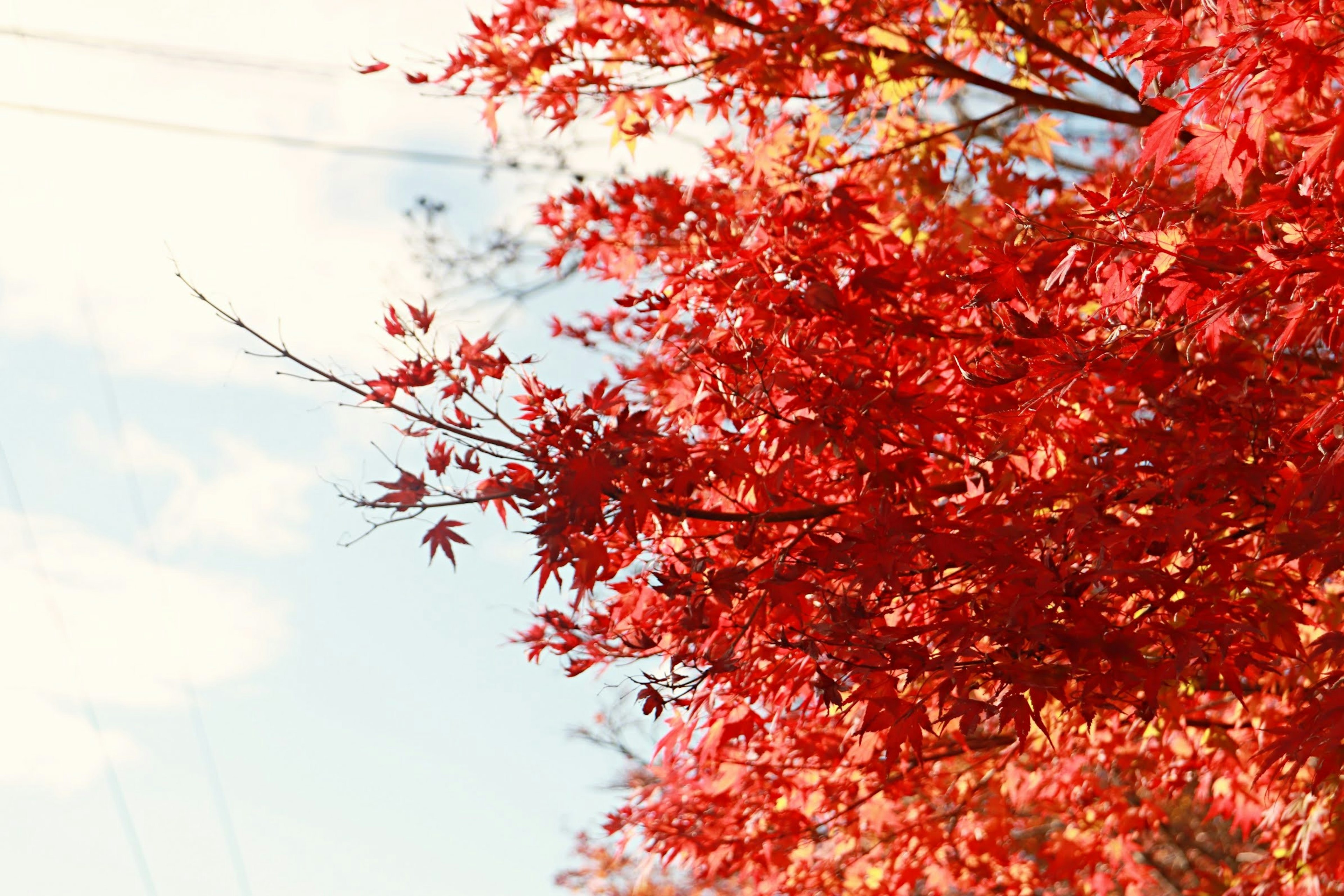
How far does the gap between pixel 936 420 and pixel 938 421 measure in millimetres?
10

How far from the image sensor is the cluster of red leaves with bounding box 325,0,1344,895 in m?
2.54

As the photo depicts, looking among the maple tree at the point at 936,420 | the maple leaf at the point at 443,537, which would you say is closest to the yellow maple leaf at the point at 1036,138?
the maple tree at the point at 936,420

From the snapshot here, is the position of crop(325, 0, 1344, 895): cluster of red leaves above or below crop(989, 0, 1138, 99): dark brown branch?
below

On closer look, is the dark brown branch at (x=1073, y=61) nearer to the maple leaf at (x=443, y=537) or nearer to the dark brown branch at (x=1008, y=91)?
the dark brown branch at (x=1008, y=91)

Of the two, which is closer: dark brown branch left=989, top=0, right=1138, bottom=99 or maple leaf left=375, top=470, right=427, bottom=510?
maple leaf left=375, top=470, right=427, bottom=510

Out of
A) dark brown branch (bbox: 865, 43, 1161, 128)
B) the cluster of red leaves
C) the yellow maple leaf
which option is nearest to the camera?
the cluster of red leaves

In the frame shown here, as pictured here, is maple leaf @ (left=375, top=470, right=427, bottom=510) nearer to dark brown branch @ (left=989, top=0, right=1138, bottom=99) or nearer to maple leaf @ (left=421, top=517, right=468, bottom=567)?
maple leaf @ (left=421, top=517, right=468, bottom=567)

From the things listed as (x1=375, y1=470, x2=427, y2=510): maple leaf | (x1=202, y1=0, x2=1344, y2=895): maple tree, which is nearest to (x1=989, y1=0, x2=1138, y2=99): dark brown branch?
(x1=202, y1=0, x2=1344, y2=895): maple tree

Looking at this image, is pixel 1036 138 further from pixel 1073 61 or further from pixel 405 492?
pixel 405 492

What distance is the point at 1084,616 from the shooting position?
2.61m

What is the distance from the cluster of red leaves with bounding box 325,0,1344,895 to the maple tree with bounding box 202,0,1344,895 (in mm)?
16

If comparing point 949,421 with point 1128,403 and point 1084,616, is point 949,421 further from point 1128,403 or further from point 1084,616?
point 1128,403

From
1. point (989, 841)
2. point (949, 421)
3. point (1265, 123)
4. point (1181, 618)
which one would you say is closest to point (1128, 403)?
point (1181, 618)

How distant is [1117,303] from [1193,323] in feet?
0.87
